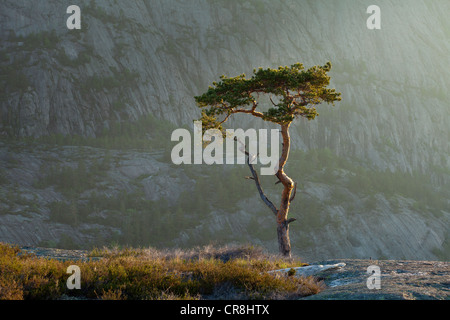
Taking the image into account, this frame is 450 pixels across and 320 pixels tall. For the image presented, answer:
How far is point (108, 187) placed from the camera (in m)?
55.9

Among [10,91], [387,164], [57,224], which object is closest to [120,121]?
[10,91]

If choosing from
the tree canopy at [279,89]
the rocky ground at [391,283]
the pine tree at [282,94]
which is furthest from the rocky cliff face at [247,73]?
the rocky ground at [391,283]

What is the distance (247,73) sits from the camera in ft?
298

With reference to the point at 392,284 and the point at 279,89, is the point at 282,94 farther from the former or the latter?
the point at 392,284

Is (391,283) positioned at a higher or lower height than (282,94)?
lower

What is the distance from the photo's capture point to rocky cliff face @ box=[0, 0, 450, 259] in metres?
61.3

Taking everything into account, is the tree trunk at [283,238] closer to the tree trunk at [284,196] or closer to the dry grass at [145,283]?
the tree trunk at [284,196]

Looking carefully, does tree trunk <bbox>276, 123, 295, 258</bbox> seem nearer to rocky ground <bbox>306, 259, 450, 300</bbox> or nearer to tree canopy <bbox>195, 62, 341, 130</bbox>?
tree canopy <bbox>195, 62, 341, 130</bbox>

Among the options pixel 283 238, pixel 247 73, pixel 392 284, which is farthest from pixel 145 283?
pixel 247 73

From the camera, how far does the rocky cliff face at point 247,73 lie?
6131 cm

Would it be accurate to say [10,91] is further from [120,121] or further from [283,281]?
[283,281]

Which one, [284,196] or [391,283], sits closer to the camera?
[391,283]

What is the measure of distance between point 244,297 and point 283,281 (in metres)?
1.40

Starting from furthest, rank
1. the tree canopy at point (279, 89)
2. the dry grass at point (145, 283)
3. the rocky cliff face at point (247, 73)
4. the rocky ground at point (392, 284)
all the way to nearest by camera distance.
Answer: the rocky cliff face at point (247, 73) < the tree canopy at point (279, 89) < the dry grass at point (145, 283) < the rocky ground at point (392, 284)
